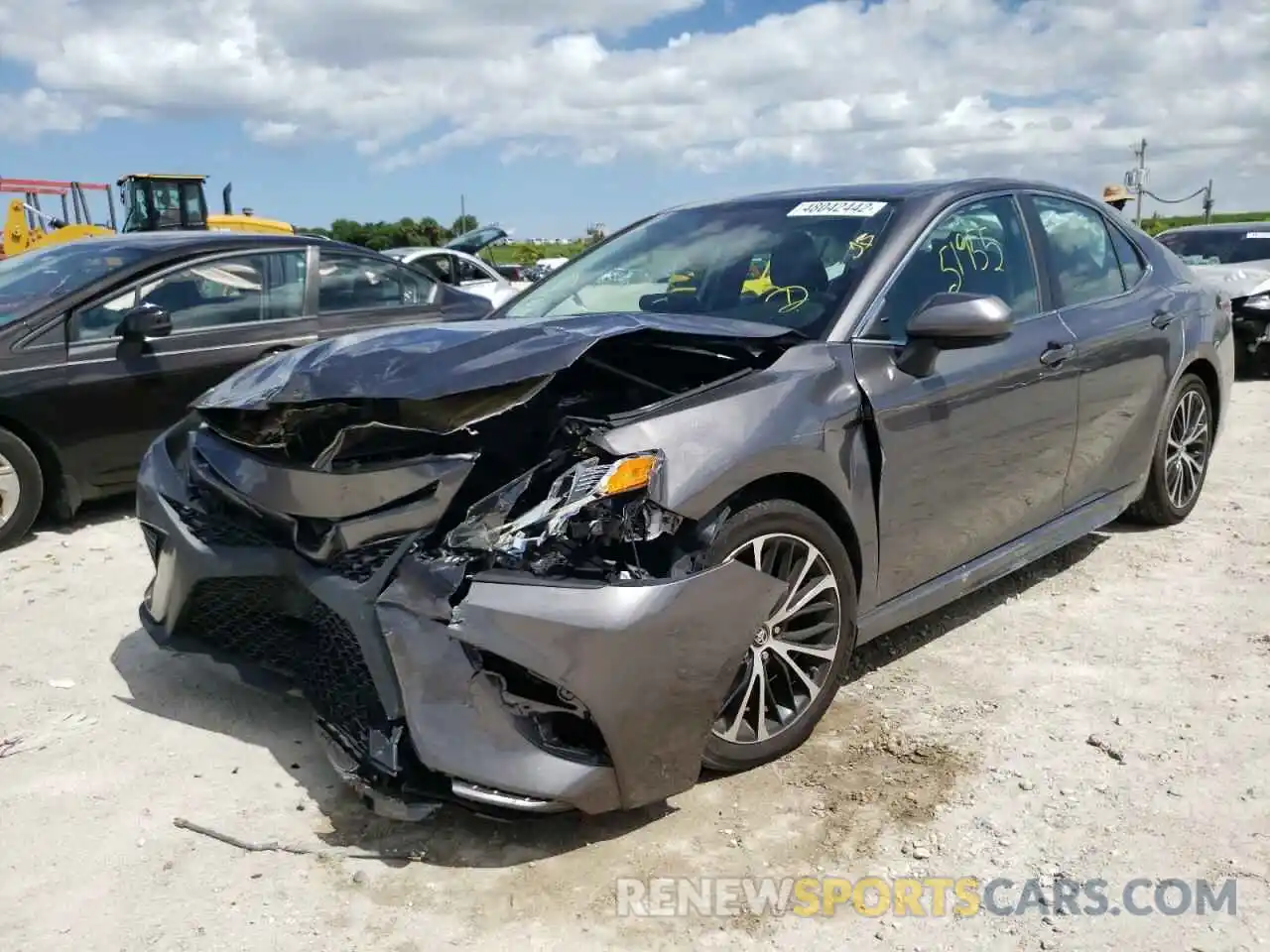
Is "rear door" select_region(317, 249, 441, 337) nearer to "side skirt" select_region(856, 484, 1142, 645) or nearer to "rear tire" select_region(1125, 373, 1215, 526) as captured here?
"side skirt" select_region(856, 484, 1142, 645)

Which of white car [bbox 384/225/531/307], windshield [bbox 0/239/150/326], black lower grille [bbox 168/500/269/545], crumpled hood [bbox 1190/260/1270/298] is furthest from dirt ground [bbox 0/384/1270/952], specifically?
white car [bbox 384/225/531/307]

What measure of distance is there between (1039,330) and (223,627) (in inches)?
118

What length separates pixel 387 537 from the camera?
2.77 meters

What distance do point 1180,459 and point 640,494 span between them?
3.66 metres

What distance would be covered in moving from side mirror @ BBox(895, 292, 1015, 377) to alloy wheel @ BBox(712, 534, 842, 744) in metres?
0.75

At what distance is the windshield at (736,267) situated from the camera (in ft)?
11.6

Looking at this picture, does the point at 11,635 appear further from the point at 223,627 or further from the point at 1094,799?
the point at 1094,799

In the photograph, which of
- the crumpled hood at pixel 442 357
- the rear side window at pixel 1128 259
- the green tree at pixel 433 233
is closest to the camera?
the crumpled hood at pixel 442 357

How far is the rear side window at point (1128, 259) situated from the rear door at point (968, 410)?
0.84 meters

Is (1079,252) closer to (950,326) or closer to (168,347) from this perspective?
(950,326)

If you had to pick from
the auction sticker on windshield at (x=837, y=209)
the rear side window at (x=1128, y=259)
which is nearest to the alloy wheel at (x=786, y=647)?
the auction sticker on windshield at (x=837, y=209)

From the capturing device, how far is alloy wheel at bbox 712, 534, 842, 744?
2.98m

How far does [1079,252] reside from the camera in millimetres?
4496

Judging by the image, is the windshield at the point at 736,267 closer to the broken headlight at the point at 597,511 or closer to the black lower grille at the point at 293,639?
the broken headlight at the point at 597,511
